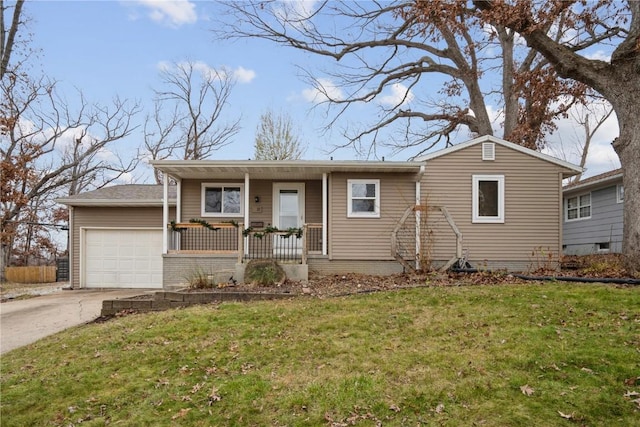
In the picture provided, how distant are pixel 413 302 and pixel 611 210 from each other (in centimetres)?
1086

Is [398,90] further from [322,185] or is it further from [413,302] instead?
[413,302]

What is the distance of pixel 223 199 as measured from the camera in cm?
1348

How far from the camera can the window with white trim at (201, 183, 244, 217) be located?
13.4 metres

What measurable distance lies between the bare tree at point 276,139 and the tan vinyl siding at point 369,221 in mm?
10920

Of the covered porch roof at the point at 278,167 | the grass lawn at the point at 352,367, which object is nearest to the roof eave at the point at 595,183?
the covered porch roof at the point at 278,167

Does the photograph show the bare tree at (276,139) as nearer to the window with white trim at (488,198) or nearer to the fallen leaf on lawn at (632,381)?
the window with white trim at (488,198)

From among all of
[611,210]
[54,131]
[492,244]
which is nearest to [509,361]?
[492,244]

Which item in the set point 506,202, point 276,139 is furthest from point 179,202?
point 276,139

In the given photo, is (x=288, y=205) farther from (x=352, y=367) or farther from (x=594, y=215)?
(x=594, y=215)

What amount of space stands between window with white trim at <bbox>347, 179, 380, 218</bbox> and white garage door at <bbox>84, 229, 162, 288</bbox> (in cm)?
659

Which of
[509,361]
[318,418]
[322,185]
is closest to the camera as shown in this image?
[318,418]

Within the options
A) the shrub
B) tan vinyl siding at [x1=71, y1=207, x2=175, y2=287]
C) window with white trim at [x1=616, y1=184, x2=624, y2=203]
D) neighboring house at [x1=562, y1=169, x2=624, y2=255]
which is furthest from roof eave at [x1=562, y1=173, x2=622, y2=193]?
tan vinyl siding at [x1=71, y1=207, x2=175, y2=287]

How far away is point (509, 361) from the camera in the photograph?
5031mm

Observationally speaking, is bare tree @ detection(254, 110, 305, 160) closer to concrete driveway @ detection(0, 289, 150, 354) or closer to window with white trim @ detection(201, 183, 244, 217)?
window with white trim @ detection(201, 183, 244, 217)
